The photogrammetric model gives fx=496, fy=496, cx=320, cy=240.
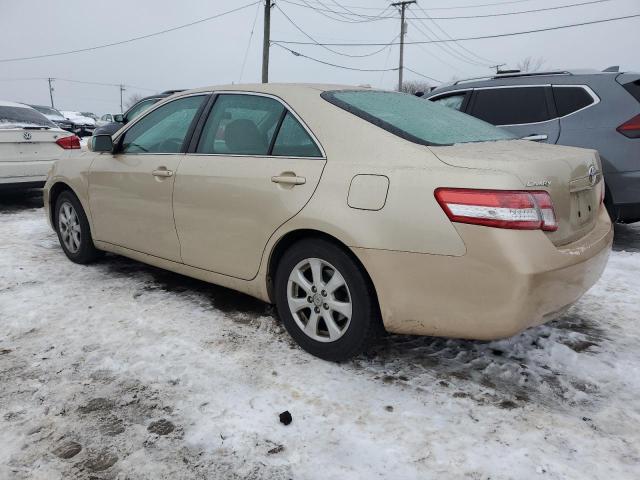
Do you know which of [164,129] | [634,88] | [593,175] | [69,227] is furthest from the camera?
[634,88]

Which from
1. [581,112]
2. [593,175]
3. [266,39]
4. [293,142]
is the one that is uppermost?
[266,39]

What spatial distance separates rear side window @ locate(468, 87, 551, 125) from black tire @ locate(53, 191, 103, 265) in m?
4.29

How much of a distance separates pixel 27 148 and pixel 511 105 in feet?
20.5

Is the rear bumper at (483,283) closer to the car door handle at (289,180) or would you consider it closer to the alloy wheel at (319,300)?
Answer: the alloy wheel at (319,300)

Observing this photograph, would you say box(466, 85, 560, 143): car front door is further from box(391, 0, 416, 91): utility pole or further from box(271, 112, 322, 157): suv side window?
box(391, 0, 416, 91): utility pole

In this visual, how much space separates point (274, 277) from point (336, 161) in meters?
0.86

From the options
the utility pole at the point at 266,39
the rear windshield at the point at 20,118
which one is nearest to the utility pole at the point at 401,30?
the utility pole at the point at 266,39

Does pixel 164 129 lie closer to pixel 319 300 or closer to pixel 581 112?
pixel 319 300

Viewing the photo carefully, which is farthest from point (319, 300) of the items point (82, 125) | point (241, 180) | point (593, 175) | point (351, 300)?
point (82, 125)

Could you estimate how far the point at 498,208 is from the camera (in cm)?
218

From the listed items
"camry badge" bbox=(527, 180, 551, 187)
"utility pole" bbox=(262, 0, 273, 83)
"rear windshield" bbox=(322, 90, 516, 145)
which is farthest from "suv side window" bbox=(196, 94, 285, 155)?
"utility pole" bbox=(262, 0, 273, 83)

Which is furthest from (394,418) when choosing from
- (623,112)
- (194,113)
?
(623,112)

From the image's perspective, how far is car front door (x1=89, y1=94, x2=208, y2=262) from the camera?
3547 millimetres

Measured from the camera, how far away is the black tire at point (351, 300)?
101 inches
